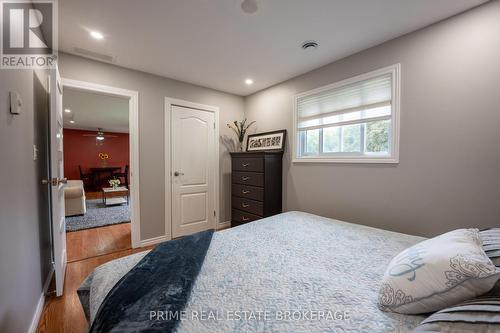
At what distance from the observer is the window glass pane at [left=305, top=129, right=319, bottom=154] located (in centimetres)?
289

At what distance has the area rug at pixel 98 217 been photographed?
371cm

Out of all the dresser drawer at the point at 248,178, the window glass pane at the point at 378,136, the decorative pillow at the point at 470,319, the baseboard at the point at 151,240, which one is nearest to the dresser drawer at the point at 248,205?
the dresser drawer at the point at 248,178

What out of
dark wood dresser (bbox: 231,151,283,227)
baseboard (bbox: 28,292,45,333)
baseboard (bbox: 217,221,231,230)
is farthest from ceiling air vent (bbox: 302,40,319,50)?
baseboard (bbox: 28,292,45,333)

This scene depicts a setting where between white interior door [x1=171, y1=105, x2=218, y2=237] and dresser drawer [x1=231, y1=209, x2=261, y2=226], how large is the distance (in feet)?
1.26

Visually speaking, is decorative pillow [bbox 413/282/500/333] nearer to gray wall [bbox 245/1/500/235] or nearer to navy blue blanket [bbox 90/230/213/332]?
navy blue blanket [bbox 90/230/213/332]

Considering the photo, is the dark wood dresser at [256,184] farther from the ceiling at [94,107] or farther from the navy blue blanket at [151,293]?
the ceiling at [94,107]

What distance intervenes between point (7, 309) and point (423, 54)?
131 inches

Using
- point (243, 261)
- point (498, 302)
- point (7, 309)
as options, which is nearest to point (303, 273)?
point (243, 261)

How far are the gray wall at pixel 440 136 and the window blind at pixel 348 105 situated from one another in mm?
151

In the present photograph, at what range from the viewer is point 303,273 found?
110cm

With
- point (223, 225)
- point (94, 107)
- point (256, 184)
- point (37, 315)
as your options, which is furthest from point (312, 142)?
point (94, 107)

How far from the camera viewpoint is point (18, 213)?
4.30ft

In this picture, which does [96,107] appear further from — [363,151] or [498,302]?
[498,302]

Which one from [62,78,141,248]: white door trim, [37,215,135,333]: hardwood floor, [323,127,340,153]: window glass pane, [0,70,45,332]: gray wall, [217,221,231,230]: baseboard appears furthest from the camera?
[217,221,231,230]: baseboard
